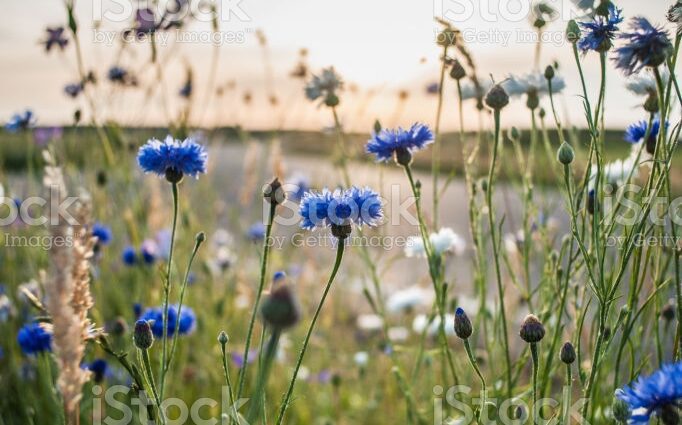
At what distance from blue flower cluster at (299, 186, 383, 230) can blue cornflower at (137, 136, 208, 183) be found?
A: 0.68 feet

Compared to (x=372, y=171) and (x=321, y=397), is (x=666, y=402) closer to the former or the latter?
(x=321, y=397)

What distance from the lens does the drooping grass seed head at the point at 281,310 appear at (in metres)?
0.63

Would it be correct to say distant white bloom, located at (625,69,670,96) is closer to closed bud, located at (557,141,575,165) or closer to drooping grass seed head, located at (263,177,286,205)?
closed bud, located at (557,141,575,165)

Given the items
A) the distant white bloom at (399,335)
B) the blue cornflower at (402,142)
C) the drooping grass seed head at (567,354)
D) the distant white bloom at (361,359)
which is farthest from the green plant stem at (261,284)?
the distant white bloom at (399,335)

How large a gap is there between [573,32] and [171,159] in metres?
0.64

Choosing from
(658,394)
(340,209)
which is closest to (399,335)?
(340,209)

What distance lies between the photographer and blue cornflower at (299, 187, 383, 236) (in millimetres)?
1009

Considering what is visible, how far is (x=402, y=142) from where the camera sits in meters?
1.27

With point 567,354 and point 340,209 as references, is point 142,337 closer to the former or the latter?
point 340,209

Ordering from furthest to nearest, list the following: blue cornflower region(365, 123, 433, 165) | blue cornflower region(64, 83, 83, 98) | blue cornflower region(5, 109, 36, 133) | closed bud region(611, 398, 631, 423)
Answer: blue cornflower region(64, 83, 83, 98) < blue cornflower region(5, 109, 36, 133) < blue cornflower region(365, 123, 433, 165) < closed bud region(611, 398, 631, 423)

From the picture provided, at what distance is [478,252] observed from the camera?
135 cm

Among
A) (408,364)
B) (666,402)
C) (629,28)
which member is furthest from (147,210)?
(666,402)

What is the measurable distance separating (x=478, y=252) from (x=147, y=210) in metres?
1.46

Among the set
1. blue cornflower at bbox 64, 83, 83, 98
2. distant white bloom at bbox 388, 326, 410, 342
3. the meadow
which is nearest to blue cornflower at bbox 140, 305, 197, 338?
the meadow
